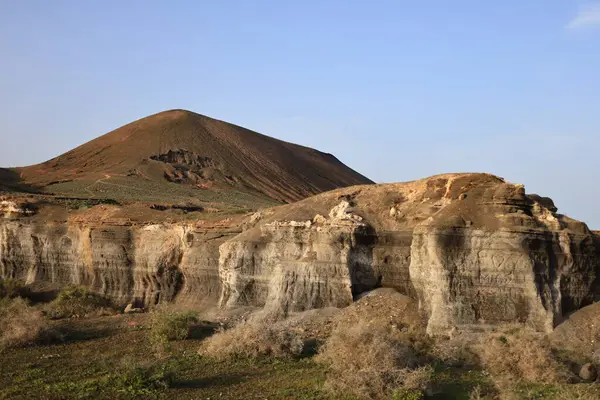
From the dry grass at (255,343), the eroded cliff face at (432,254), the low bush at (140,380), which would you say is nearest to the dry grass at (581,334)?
the eroded cliff face at (432,254)

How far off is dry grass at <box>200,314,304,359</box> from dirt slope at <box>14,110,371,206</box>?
35621 millimetres

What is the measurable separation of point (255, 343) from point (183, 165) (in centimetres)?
5309

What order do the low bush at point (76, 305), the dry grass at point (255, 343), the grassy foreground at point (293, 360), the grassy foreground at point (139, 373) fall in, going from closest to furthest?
the grassy foreground at point (293, 360)
the grassy foreground at point (139, 373)
the dry grass at point (255, 343)
the low bush at point (76, 305)

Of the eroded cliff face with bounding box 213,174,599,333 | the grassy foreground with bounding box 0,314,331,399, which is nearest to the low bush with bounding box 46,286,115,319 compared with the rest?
the grassy foreground with bounding box 0,314,331,399

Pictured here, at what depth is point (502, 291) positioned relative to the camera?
20.7 m

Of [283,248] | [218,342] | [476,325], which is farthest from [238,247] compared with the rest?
[476,325]

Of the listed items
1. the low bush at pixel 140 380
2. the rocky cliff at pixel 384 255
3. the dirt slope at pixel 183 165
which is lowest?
the low bush at pixel 140 380

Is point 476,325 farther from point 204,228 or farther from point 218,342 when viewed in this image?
point 204,228

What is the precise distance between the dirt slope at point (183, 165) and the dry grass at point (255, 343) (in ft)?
117

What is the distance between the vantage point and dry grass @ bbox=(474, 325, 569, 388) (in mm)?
16812

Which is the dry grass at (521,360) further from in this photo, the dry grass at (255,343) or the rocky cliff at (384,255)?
the dry grass at (255,343)

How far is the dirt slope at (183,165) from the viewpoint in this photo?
2483 inches

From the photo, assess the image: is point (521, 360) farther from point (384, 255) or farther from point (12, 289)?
point (12, 289)

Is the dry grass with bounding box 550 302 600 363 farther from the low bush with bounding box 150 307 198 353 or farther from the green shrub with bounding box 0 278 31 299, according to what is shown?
the green shrub with bounding box 0 278 31 299
